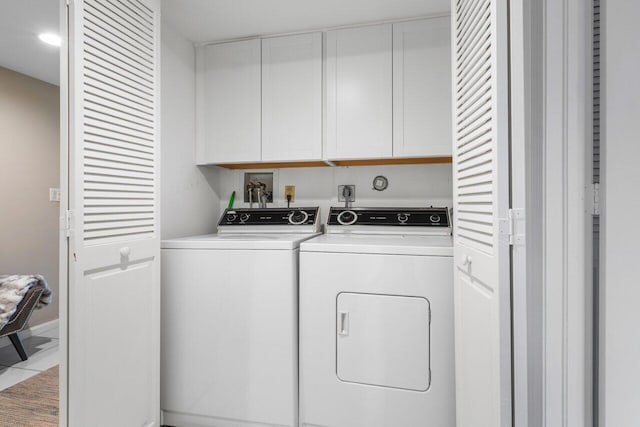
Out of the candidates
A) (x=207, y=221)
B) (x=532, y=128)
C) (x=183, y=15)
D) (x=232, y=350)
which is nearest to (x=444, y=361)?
(x=232, y=350)

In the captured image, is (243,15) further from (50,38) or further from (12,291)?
(12,291)

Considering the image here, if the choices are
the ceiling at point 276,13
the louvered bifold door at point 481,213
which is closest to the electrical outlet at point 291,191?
the ceiling at point 276,13

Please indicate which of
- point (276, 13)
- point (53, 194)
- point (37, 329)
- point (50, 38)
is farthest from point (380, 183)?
point (37, 329)

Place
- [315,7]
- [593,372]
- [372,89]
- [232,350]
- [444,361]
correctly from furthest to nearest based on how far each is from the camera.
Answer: [372,89]
[315,7]
[232,350]
[444,361]
[593,372]

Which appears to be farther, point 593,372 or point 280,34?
point 280,34

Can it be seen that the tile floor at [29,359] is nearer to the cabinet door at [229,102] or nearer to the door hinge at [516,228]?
the cabinet door at [229,102]

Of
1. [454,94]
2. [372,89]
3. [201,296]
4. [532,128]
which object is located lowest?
[201,296]

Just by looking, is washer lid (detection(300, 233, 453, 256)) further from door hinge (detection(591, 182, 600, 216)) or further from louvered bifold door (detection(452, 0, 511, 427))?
door hinge (detection(591, 182, 600, 216))

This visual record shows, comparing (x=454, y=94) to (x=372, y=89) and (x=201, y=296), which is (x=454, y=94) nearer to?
(x=372, y=89)

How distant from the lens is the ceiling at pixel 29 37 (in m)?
2.24

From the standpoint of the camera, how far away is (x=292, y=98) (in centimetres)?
235

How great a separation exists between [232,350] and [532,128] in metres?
1.61

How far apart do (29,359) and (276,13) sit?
10.1 feet

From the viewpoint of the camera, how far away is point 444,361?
1651 mm
